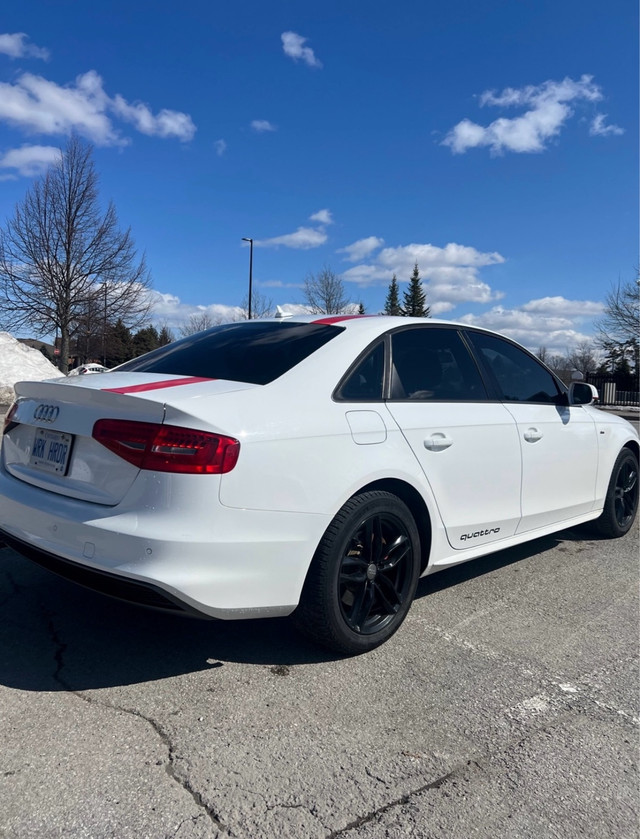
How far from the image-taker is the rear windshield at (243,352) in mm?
2953

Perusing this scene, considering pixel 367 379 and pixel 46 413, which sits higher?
pixel 367 379

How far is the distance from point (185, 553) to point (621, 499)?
4064 millimetres

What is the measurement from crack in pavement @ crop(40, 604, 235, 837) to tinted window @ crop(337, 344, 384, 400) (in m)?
1.51

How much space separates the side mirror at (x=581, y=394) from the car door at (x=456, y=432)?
985 millimetres

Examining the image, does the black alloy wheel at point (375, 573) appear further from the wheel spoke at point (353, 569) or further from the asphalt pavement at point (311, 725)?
the asphalt pavement at point (311, 725)

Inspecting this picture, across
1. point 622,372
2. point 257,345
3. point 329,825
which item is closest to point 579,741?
point 329,825

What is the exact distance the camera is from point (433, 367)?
11.8 ft

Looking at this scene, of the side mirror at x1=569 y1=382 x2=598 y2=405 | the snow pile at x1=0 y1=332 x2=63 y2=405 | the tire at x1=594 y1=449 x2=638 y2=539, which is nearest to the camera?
the side mirror at x1=569 y1=382 x2=598 y2=405

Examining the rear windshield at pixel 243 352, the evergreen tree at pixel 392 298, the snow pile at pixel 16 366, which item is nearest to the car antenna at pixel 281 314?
the rear windshield at pixel 243 352

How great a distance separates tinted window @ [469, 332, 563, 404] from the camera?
4012 millimetres

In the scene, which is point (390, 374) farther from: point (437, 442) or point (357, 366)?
point (437, 442)

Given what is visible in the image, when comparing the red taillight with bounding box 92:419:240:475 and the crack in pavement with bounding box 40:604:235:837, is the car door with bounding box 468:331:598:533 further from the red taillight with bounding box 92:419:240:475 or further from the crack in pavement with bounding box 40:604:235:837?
the crack in pavement with bounding box 40:604:235:837

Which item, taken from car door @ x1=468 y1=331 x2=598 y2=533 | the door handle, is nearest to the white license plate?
the door handle

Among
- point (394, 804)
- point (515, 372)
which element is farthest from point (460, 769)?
point (515, 372)
